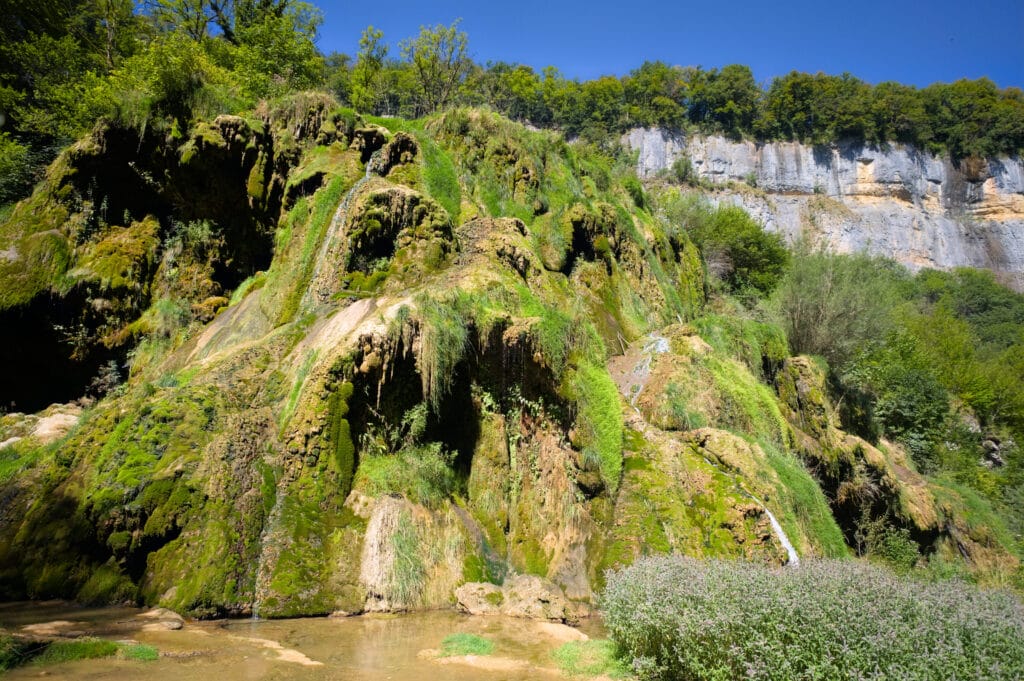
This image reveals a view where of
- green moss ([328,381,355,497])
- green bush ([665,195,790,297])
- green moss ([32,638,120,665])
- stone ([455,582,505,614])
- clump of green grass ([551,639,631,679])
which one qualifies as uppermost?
green bush ([665,195,790,297])

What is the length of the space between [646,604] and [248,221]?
1618cm

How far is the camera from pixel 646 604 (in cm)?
595

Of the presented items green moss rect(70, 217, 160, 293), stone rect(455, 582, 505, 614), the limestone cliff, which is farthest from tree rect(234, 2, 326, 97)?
stone rect(455, 582, 505, 614)

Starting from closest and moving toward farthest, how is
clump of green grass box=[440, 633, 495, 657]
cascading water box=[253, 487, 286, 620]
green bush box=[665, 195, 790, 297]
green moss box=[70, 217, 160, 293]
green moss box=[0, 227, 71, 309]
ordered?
clump of green grass box=[440, 633, 495, 657]
cascading water box=[253, 487, 286, 620]
green moss box=[0, 227, 71, 309]
green moss box=[70, 217, 160, 293]
green bush box=[665, 195, 790, 297]

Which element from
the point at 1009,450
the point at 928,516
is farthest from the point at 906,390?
the point at 928,516

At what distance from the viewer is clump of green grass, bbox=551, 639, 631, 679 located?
19.7 ft

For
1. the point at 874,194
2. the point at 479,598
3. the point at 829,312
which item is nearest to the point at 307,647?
the point at 479,598

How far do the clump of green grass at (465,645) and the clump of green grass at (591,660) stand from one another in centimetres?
74

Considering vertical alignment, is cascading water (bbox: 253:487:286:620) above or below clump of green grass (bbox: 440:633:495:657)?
above

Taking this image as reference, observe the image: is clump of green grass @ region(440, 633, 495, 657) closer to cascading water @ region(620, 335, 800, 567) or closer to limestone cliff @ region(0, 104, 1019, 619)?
limestone cliff @ region(0, 104, 1019, 619)

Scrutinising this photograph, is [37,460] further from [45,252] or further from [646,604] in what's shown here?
[45,252]

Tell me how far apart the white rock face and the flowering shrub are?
79.5 metres

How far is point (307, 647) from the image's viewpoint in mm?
6539

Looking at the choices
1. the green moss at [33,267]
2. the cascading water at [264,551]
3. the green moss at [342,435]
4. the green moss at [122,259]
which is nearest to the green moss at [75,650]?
the cascading water at [264,551]
